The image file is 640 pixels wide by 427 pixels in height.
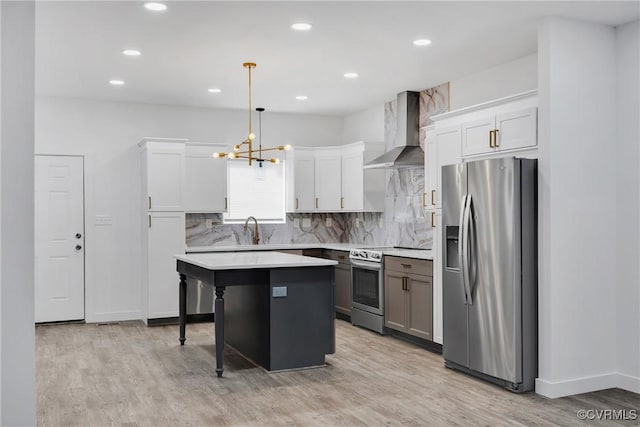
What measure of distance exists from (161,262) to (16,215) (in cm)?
490

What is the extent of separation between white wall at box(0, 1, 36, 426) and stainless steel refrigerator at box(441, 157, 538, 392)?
3137 mm

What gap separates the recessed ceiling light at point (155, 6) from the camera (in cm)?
396

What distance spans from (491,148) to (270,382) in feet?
8.28

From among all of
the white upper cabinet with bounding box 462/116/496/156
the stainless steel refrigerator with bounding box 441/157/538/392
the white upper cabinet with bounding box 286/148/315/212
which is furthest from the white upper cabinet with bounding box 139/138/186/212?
the stainless steel refrigerator with bounding box 441/157/538/392

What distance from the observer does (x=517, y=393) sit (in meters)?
4.24

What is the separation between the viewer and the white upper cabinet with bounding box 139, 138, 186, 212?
7.00 m

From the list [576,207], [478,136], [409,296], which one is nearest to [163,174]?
[409,296]

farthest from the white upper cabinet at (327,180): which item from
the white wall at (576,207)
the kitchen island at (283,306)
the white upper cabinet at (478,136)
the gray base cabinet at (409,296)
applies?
the white wall at (576,207)

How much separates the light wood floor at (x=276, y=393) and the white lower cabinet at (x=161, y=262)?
47.5 inches

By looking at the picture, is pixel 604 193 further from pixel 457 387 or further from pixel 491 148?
pixel 457 387

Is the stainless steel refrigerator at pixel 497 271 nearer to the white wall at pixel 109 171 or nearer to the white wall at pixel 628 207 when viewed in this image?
the white wall at pixel 628 207

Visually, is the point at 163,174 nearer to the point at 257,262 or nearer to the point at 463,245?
the point at 257,262

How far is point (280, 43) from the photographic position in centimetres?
485

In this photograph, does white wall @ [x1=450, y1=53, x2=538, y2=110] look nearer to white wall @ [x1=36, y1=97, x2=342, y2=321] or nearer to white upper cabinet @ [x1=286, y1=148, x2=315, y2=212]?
white upper cabinet @ [x1=286, y1=148, x2=315, y2=212]
